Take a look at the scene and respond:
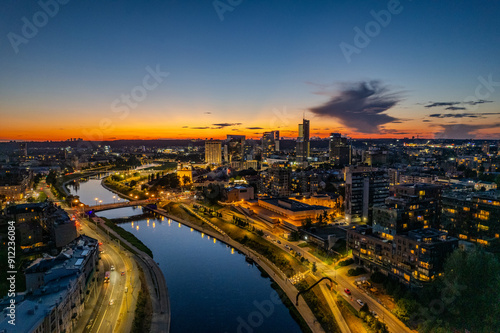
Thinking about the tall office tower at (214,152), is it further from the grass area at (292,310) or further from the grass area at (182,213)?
the grass area at (292,310)

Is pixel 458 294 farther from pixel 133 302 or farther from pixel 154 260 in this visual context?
pixel 154 260

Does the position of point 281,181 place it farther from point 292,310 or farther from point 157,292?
point 157,292

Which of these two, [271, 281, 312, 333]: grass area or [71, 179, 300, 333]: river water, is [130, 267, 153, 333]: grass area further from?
[271, 281, 312, 333]: grass area

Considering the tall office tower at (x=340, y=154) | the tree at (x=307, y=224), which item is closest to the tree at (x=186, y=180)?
the tree at (x=307, y=224)

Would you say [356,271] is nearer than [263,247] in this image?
Yes

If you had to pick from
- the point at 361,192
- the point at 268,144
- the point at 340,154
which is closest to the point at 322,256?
the point at 361,192
